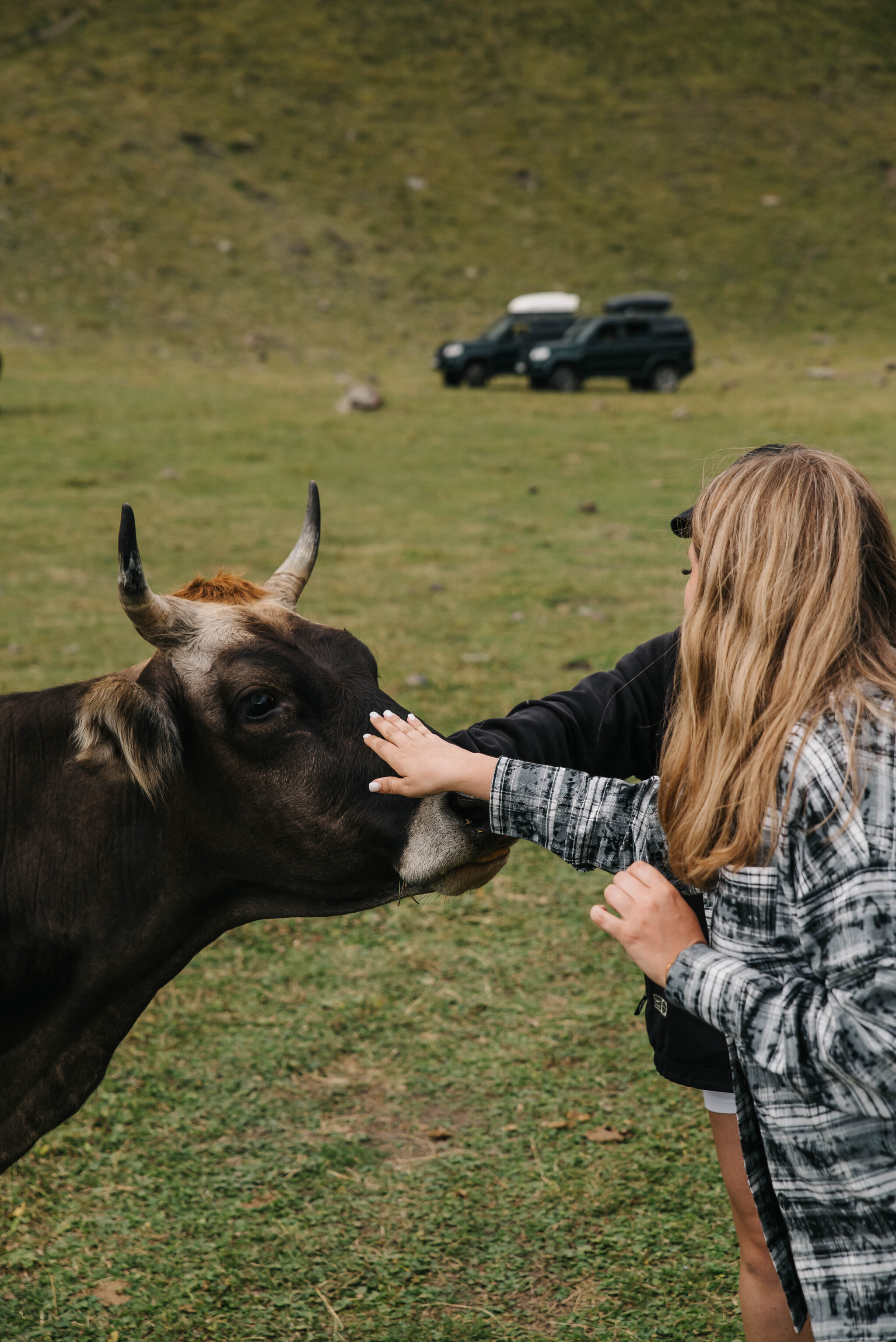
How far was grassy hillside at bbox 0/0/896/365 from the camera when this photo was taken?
106 ft

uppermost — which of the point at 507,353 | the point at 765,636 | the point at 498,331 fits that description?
the point at 765,636

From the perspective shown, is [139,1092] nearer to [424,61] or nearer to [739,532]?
[739,532]

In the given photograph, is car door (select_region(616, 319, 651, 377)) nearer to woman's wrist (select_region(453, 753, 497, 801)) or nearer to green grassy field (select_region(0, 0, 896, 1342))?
green grassy field (select_region(0, 0, 896, 1342))

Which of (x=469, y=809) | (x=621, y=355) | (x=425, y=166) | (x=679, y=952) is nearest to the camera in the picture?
(x=679, y=952)

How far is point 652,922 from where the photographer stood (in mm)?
2031

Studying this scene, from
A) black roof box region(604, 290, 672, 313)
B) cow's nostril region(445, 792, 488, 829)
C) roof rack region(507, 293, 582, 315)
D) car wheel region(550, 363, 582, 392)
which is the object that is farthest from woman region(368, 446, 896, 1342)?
roof rack region(507, 293, 582, 315)

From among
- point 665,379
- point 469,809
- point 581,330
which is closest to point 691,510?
point 469,809

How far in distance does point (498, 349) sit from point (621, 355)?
2.71 m

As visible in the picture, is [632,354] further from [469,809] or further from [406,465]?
[469,809]

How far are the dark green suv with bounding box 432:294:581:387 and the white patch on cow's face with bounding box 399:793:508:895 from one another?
24.1 meters

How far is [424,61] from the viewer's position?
45.4 meters

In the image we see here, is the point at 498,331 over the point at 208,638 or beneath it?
beneath

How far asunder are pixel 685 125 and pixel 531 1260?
4733 cm

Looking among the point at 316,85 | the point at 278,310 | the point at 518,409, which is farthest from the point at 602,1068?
the point at 316,85
